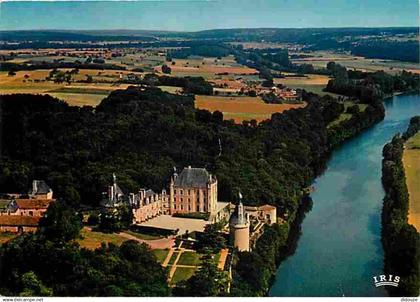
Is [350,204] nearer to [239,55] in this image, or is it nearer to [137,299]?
[239,55]

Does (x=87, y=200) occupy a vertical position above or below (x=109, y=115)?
below

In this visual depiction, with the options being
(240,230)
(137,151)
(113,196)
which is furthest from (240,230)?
(137,151)

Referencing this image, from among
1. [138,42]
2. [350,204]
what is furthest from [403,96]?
Result: [138,42]

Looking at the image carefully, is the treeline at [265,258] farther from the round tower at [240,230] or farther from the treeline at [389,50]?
the treeline at [389,50]

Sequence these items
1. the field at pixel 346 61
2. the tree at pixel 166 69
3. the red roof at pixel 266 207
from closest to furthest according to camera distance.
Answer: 1. the red roof at pixel 266 207
2. the tree at pixel 166 69
3. the field at pixel 346 61

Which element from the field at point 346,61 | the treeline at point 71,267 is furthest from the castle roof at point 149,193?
the field at point 346,61

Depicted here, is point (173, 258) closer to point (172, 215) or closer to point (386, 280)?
point (172, 215)

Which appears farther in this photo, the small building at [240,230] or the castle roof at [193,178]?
the castle roof at [193,178]
